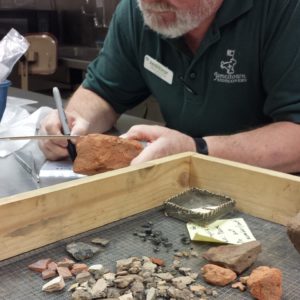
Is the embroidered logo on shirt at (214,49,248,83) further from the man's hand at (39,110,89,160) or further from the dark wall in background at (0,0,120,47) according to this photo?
the dark wall in background at (0,0,120,47)

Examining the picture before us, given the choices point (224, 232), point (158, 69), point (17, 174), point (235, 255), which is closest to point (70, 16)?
point (158, 69)

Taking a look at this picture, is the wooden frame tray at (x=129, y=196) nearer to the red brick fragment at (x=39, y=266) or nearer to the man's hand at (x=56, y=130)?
the red brick fragment at (x=39, y=266)

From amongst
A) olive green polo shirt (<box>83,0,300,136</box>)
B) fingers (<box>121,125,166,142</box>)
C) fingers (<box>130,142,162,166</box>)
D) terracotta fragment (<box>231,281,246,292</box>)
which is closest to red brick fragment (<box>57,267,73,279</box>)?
terracotta fragment (<box>231,281,246,292</box>)

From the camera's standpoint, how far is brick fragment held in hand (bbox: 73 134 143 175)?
3.40ft

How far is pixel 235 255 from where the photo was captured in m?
0.73

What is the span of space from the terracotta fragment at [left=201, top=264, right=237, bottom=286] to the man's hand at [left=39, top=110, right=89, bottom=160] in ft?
2.00

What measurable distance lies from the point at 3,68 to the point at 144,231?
750 millimetres

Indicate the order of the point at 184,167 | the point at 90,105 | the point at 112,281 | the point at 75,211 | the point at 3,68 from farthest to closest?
the point at 90,105, the point at 3,68, the point at 184,167, the point at 75,211, the point at 112,281

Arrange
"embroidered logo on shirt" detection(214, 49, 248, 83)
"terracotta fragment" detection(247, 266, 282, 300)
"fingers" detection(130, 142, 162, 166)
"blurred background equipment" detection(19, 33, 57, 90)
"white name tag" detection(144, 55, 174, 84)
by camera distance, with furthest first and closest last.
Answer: "blurred background equipment" detection(19, 33, 57, 90) → "white name tag" detection(144, 55, 174, 84) → "embroidered logo on shirt" detection(214, 49, 248, 83) → "fingers" detection(130, 142, 162, 166) → "terracotta fragment" detection(247, 266, 282, 300)

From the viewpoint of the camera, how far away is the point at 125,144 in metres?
1.06

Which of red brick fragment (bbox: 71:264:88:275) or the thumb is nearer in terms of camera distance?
red brick fragment (bbox: 71:264:88:275)

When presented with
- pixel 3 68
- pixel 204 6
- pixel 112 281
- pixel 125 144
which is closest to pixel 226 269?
pixel 112 281

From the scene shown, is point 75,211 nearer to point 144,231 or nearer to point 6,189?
point 144,231

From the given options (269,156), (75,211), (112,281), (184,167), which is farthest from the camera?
(269,156)
